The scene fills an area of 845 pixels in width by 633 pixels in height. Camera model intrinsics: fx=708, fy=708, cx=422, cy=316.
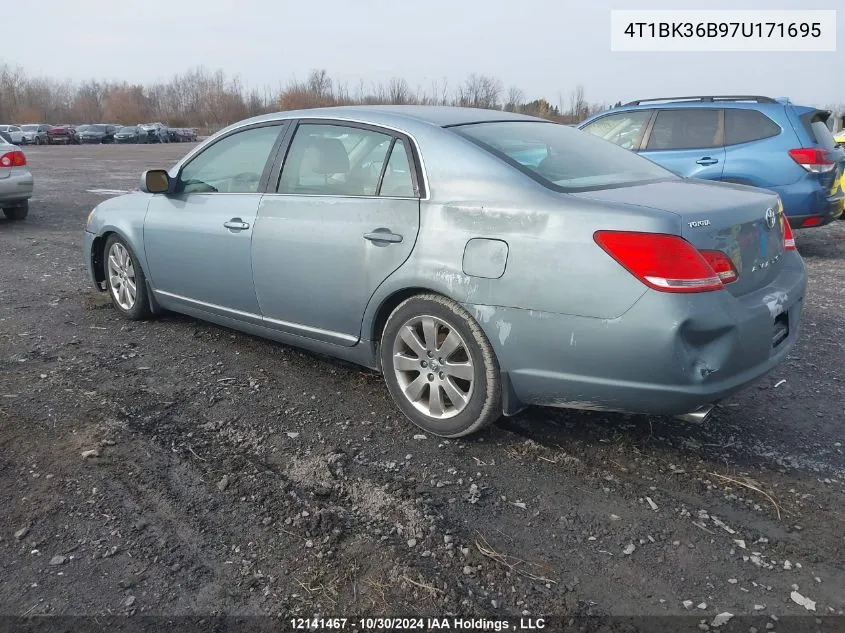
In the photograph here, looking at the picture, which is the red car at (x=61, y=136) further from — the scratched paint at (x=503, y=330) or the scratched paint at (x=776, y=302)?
the scratched paint at (x=776, y=302)

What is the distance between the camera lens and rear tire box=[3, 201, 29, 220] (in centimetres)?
1098

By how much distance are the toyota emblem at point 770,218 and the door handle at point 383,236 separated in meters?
1.72

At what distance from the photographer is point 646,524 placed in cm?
276

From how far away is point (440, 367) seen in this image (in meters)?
3.43

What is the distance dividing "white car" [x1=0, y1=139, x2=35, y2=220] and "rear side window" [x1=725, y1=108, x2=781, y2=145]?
976 centimetres

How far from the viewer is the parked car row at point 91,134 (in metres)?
51.8

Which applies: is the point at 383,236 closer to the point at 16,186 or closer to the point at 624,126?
the point at 624,126

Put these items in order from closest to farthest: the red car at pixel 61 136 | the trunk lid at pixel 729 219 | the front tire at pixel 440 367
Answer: the trunk lid at pixel 729 219
the front tire at pixel 440 367
the red car at pixel 61 136

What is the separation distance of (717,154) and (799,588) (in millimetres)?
6593

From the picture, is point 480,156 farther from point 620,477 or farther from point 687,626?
point 687,626

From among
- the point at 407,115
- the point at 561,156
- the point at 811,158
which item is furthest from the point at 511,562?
the point at 811,158

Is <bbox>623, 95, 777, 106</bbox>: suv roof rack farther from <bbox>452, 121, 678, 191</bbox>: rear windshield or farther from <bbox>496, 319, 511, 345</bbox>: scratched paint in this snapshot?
<bbox>496, 319, 511, 345</bbox>: scratched paint

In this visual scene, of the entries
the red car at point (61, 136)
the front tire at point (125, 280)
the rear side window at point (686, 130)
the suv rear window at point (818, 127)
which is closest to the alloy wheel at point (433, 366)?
the front tire at point (125, 280)

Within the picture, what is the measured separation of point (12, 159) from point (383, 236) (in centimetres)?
940
